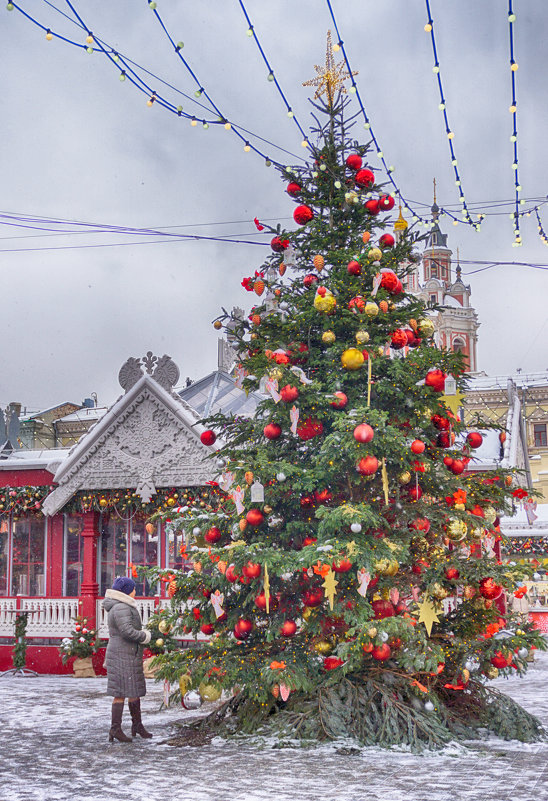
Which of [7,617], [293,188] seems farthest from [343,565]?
[7,617]

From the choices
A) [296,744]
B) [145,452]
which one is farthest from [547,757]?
[145,452]

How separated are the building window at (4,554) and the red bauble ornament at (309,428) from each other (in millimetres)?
8365

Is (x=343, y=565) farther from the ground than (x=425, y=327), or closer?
closer

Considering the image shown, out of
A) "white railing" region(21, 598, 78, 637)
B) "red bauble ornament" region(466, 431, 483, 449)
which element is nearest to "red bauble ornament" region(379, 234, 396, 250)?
"red bauble ornament" region(466, 431, 483, 449)

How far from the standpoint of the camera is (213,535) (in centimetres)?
858

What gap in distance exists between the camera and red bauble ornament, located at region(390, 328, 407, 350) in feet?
27.4

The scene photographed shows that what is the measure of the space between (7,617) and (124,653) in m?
7.03

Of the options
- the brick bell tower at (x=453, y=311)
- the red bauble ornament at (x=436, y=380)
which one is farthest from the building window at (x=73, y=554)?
the brick bell tower at (x=453, y=311)

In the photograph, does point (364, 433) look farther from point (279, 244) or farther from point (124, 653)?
point (124, 653)

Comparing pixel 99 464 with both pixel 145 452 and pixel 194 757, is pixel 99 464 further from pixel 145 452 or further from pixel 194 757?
pixel 194 757

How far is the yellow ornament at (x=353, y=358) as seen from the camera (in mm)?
8148

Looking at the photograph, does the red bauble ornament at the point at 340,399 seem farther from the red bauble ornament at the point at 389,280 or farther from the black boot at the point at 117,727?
the black boot at the point at 117,727

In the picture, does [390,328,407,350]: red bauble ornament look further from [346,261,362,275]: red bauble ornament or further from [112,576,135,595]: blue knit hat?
[112,576,135,595]: blue knit hat

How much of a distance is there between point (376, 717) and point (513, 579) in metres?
1.75
